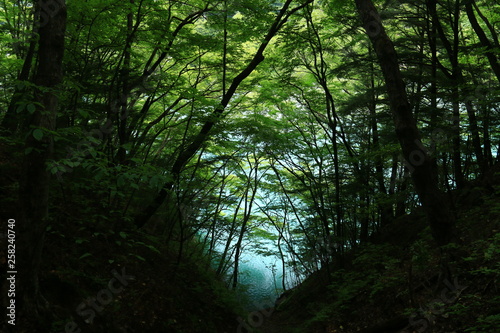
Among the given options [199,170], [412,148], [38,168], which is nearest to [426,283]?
[412,148]

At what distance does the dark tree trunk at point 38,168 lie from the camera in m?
2.93

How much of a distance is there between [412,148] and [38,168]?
12.9ft

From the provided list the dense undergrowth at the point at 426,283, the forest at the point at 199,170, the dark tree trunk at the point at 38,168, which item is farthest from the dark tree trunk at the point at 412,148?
the dark tree trunk at the point at 38,168

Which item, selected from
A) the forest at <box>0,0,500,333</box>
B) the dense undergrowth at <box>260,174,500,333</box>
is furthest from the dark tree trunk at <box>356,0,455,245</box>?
the dense undergrowth at <box>260,174,500,333</box>

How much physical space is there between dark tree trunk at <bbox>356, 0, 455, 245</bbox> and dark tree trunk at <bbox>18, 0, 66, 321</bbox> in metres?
3.52

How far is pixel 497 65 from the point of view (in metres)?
6.43

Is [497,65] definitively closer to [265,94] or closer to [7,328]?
[265,94]

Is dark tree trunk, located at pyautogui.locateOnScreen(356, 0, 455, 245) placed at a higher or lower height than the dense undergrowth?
higher

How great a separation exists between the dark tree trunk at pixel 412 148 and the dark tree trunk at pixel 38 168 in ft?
Result: 11.6

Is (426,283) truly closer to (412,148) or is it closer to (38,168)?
(412,148)

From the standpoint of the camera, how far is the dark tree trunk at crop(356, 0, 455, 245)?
3.75 metres

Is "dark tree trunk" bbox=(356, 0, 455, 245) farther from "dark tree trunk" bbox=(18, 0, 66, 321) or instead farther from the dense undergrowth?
"dark tree trunk" bbox=(18, 0, 66, 321)

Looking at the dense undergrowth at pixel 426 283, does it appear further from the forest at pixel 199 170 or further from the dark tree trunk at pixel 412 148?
the dark tree trunk at pixel 412 148

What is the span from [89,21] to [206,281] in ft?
18.9
